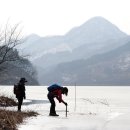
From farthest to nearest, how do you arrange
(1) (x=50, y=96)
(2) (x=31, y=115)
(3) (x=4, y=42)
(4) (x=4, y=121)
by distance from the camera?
(3) (x=4, y=42), (1) (x=50, y=96), (2) (x=31, y=115), (4) (x=4, y=121)

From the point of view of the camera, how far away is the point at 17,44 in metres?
31.5

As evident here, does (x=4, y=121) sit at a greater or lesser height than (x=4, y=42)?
lesser

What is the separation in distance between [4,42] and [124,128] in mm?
18623

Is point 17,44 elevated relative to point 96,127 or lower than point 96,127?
elevated

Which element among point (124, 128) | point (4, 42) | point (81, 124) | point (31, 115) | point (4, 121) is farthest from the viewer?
point (4, 42)

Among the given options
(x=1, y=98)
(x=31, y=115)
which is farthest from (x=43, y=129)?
(x=1, y=98)

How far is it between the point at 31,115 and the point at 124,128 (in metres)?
5.08

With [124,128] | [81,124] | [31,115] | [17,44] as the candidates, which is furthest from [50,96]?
[17,44]

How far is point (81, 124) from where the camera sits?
15.4 meters

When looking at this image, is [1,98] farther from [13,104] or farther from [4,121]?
[4,121]

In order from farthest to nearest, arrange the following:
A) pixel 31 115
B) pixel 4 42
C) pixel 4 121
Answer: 1. pixel 4 42
2. pixel 31 115
3. pixel 4 121

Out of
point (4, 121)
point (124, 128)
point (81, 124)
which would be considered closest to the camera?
point (4, 121)

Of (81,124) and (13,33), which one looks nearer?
(81,124)

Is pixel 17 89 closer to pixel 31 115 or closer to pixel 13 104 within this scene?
pixel 31 115
